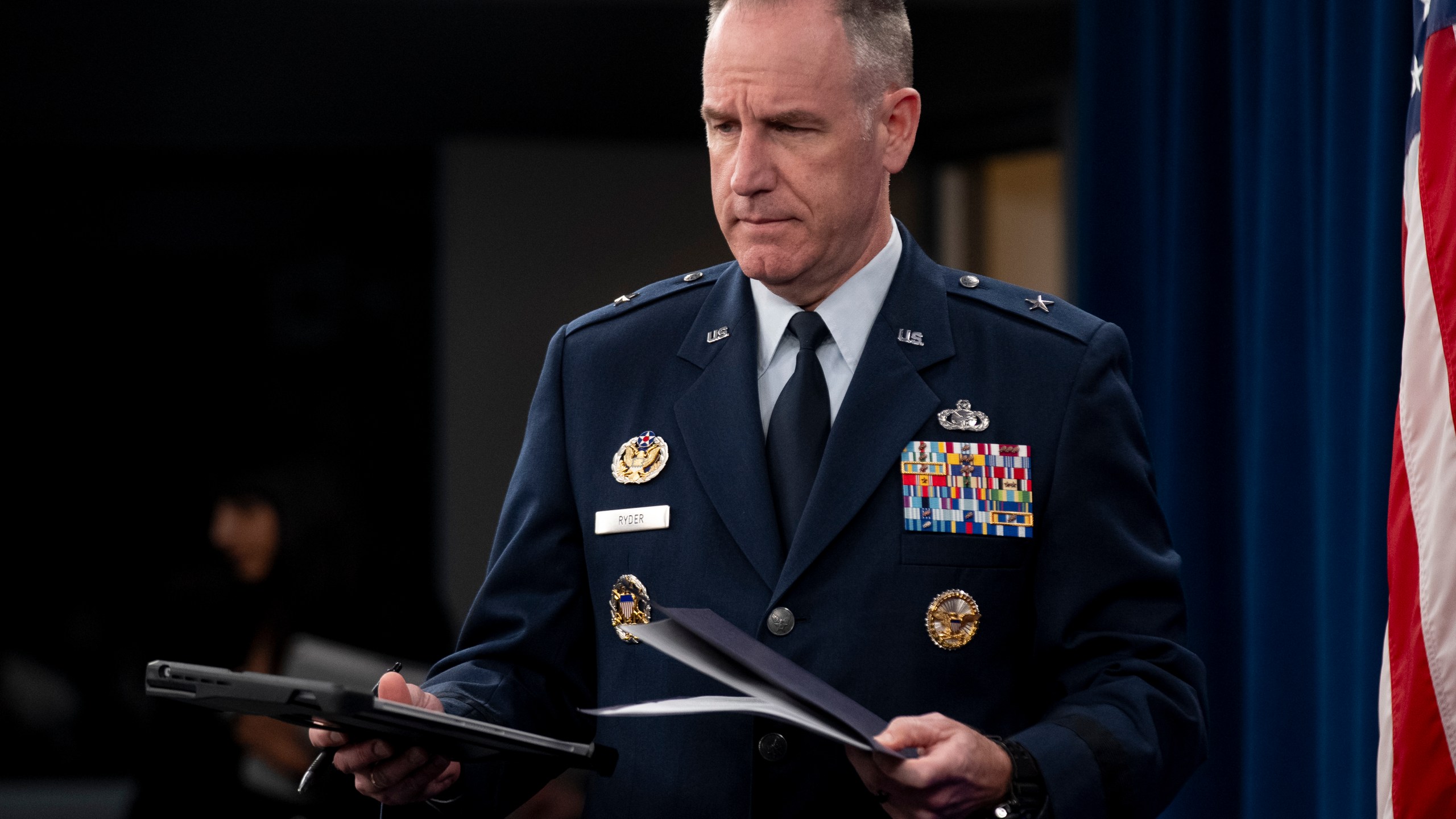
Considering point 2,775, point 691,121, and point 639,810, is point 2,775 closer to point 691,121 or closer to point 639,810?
point 691,121

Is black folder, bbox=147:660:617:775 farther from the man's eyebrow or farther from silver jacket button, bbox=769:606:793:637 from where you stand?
the man's eyebrow

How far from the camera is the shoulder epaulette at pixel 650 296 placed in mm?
1603

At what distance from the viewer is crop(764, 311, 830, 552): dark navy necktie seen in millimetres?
1401

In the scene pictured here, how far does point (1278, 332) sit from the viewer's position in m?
2.30

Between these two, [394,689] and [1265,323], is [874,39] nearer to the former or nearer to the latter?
[394,689]

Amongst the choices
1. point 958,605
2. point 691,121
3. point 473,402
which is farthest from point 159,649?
point 958,605

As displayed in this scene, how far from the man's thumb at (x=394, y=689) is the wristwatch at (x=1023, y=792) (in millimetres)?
491

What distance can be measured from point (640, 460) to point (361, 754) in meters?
0.40

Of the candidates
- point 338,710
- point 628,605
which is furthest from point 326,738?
point 628,605

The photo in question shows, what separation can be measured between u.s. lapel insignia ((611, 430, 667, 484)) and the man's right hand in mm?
292

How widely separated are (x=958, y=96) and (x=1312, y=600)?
277 cm

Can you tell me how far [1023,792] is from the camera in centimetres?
119

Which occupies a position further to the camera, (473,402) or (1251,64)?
(473,402)

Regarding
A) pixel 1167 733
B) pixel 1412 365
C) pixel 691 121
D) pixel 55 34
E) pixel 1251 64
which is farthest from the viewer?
pixel 691 121
